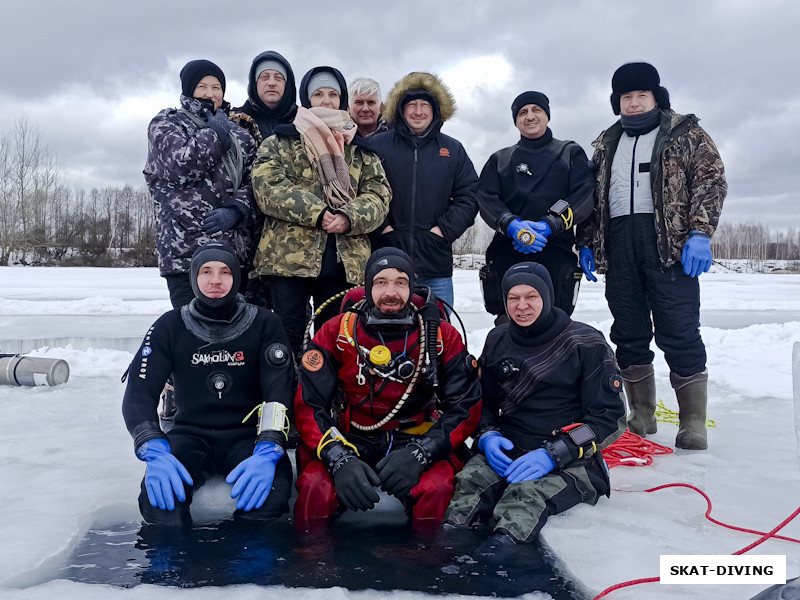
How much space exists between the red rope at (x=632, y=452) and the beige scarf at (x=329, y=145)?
6.55ft

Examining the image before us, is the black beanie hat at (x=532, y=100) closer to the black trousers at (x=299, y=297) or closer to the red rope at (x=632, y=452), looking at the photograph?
the black trousers at (x=299, y=297)

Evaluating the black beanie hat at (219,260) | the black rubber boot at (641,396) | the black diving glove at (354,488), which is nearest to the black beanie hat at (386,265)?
the black beanie hat at (219,260)

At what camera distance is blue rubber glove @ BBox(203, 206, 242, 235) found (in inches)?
135

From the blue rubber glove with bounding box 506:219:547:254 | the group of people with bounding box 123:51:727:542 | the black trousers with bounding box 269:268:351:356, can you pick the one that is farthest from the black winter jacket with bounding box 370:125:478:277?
the black trousers with bounding box 269:268:351:356

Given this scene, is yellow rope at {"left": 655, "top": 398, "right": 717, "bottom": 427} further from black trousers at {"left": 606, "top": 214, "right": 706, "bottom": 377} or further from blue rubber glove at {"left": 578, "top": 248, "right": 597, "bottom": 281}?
blue rubber glove at {"left": 578, "top": 248, "right": 597, "bottom": 281}

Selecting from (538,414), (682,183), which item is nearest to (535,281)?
(538,414)

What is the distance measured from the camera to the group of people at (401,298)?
2668 mm

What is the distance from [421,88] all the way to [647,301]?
1.85 meters

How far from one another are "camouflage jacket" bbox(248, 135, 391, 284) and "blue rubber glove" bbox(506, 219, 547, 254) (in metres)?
0.73

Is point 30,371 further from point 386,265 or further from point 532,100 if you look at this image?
point 532,100

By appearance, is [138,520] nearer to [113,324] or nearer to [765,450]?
[765,450]

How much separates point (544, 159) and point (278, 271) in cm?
174

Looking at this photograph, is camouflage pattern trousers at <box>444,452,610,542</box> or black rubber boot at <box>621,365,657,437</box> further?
black rubber boot at <box>621,365,657,437</box>

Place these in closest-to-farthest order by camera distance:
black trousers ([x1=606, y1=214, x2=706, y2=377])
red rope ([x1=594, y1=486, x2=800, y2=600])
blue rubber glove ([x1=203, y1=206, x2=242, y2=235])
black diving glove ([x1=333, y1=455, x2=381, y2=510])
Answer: red rope ([x1=594, y1=486, x2=800, y2=600])
black diving glove ([x1=333, y1=455, x2=381, y2=510])
blue rubber glove ([x1=203, y1=206, x2=242, y2=235])
black trousers ([x1=606, y1=214, x2=706, y2=377])
